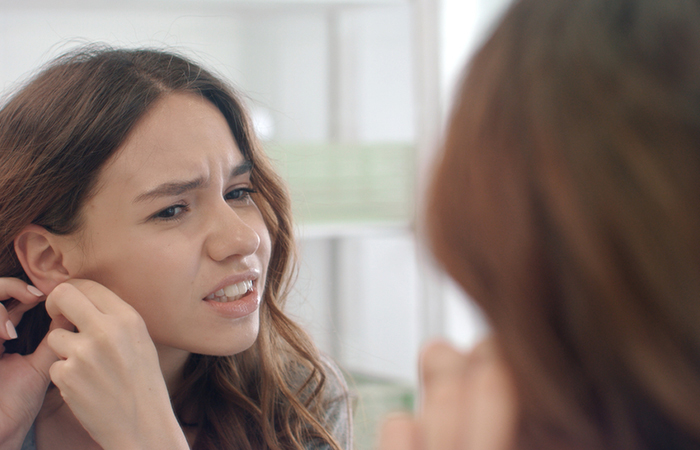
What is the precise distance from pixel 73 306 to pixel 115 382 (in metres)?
0.14

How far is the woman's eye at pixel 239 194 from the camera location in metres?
1.02

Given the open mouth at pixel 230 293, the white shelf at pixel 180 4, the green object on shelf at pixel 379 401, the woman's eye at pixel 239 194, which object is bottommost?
the green object on shelf at pixel 379 401

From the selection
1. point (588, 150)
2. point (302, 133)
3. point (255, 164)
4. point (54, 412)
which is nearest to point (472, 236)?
point (588, 150)

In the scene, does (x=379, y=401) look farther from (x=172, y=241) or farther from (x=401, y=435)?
(x=401, y=435)

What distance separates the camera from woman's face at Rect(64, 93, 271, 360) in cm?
90

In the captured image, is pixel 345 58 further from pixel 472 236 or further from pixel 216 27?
pixel 472 236

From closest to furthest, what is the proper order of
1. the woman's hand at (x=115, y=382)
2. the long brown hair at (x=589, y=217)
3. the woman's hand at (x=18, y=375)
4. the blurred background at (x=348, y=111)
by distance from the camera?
the long brown hair at (x=589, y=217) → the woman's hand at (x=115, y=382) → the woman's hand at (x=18, y=375) → the blurred background at (x=348, y=111)

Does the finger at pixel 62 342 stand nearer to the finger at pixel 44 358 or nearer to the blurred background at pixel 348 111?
the finger at pixel 44 358

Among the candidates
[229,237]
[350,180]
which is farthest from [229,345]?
[350,180]

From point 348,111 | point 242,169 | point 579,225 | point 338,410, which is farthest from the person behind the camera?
point 348,111

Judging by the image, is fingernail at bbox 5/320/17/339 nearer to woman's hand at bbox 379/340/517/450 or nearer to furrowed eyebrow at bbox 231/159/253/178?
furrowed eyebrow at bbox 231/159/253/178

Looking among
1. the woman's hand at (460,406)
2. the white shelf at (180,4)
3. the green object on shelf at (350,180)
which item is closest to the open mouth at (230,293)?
the woman's hand at (460,406)

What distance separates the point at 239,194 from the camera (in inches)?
40.8

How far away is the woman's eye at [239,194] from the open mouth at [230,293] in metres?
0.16
